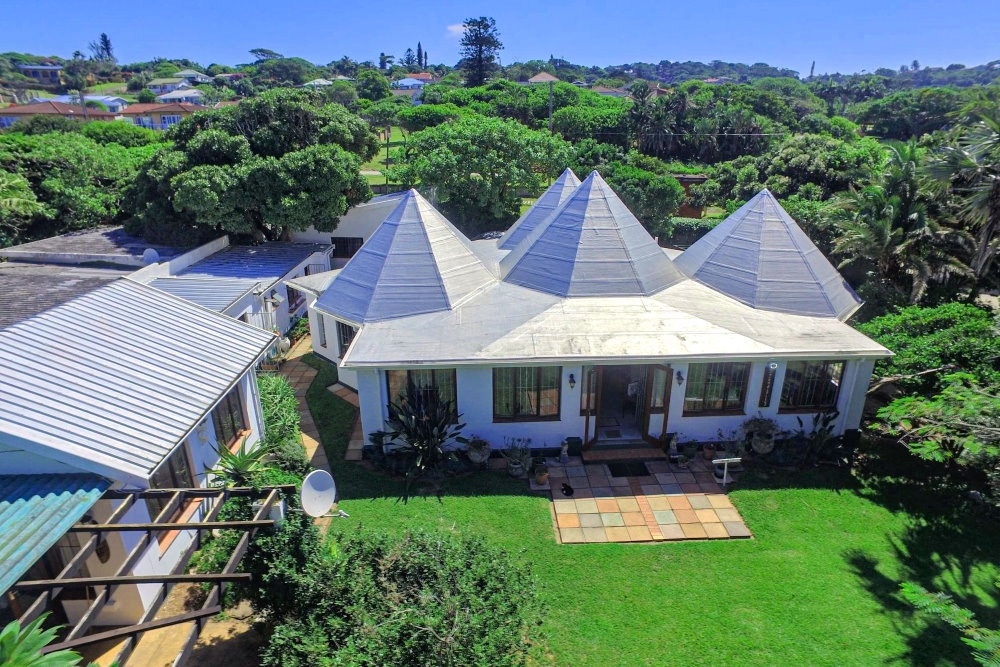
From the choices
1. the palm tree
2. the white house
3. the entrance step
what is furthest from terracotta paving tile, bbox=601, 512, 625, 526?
the palm tree

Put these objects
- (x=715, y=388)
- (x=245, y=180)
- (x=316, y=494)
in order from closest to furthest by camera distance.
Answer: (x=316, y=494)
(x=715, y=388)
(x=245, y=180)

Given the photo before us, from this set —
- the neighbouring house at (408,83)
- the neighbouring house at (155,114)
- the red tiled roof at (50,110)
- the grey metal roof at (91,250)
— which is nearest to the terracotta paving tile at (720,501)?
the grey metal roof at (91,250)

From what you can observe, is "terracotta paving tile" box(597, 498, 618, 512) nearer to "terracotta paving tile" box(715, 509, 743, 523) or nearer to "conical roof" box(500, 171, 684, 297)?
"terracotta paving tile" box(715, 509, 743, 523)

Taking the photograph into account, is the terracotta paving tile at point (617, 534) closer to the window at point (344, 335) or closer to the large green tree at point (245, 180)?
the window at point (344, 335)

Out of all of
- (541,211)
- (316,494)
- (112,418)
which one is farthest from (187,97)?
(316,494)

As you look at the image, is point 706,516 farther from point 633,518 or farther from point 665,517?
point 633,518

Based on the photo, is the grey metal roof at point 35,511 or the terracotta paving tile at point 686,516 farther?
the terracotta paving tile at point 686,516
